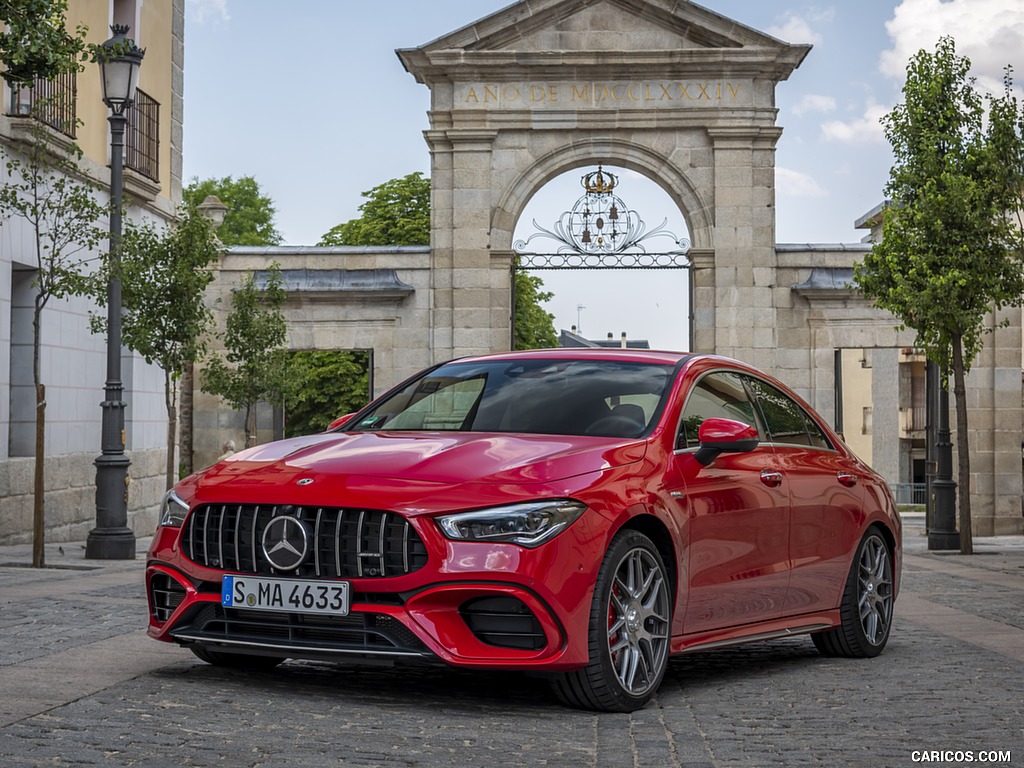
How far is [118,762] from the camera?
200 inches

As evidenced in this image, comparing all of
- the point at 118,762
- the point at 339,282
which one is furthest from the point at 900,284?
the point at 118,762

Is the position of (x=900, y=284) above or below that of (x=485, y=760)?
above

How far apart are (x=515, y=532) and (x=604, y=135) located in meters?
23.6

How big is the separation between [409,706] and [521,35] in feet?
78.3

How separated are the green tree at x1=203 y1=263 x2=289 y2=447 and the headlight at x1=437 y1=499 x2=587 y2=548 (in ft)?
70.6

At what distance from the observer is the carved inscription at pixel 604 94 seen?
29.1 meters

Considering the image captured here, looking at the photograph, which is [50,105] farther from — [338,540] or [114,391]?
[338,540]

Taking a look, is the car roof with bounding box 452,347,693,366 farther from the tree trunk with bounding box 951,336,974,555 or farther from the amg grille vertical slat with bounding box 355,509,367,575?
the tree trunk with bounding box 951,336,974,555

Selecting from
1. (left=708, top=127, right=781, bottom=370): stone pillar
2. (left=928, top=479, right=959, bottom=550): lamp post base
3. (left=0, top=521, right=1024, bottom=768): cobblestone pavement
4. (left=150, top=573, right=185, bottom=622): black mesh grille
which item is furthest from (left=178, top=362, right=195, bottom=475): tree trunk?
(left=150, top=573, right=185, bottom=622): black mesh grille

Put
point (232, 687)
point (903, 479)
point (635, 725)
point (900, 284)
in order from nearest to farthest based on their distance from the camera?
1. point (635, 725)
2. point (232, 687)
3. point (900, 284)
4. point (903, 479)

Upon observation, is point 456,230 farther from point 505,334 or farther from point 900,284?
point 900,284

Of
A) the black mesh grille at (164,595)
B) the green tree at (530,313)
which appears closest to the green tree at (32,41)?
the black mesh grille at (164,595)

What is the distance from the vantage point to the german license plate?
6258 millimetres

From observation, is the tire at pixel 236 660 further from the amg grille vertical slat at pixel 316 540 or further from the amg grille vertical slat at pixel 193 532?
the amg grille vertical slat at pixel 316 540
